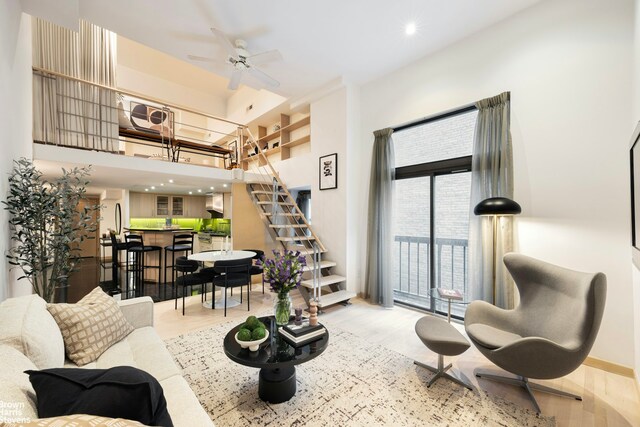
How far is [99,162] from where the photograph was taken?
3.97 m

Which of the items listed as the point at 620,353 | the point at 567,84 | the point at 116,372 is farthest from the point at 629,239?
the point at 116,372

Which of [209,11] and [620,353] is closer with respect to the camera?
[620,353]

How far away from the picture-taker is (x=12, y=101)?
241cm

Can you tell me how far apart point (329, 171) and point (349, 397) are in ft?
12.0

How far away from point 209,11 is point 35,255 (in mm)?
3258

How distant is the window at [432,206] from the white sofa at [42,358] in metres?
2.99

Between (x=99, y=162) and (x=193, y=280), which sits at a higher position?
(x=99, y=162)

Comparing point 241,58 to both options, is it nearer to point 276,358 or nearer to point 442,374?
point 276,358

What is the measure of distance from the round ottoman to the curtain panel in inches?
218

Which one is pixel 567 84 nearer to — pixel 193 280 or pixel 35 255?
pixel 193 280

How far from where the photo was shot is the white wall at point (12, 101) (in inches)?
83.9

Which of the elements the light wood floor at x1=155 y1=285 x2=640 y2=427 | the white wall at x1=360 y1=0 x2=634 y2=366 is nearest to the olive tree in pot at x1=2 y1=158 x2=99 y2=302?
the light wood floor at x1=155 y1=285 x2=640 y2=427

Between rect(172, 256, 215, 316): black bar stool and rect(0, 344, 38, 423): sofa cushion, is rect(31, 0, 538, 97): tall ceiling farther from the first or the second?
rect(0, 344, 38, 423): sofa cushion

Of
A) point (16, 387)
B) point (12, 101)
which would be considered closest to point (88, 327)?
point (16, 387)
